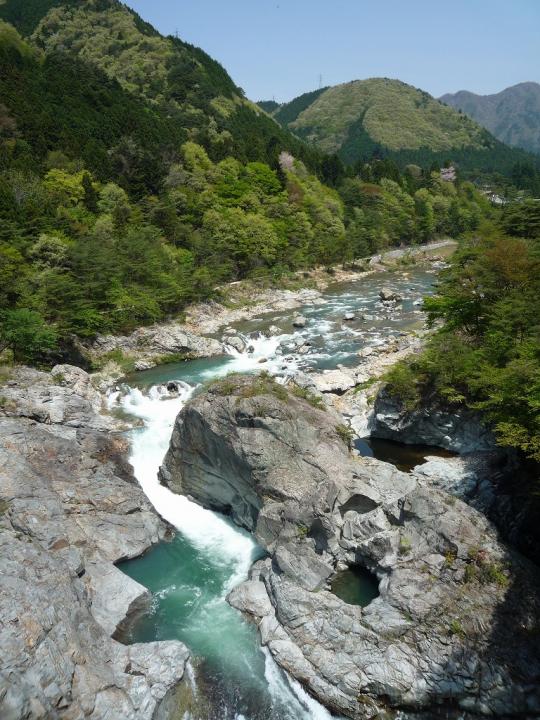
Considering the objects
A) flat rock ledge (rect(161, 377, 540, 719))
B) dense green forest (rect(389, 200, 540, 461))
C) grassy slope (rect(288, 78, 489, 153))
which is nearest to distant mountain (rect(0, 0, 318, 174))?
dense green forest (rect(389, 200, 540, 461))

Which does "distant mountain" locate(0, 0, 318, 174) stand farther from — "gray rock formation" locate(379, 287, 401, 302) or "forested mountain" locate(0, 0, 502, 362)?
"gray rock formation" locate(379, 287, 401, 302)

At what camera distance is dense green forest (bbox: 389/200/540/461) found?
1229 centimetres

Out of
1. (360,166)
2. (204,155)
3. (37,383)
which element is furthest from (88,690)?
(360,166)

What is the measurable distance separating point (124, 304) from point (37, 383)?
975 cm

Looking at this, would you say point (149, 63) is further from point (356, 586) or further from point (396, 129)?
point (356, 586)

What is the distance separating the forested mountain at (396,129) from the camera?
141 metres

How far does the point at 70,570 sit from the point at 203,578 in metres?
3.38

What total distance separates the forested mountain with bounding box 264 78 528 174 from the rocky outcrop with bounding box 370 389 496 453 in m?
126

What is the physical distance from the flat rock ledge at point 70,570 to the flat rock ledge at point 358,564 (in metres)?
2.48

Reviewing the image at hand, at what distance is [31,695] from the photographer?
25.3 ft

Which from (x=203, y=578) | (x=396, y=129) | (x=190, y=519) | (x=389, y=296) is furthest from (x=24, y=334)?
(x=396, y=129)

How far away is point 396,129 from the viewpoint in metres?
154

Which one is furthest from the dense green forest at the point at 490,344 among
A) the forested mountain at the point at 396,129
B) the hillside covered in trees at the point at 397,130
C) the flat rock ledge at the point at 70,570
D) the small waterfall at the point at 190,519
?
the forested mountain at the point at 396,129

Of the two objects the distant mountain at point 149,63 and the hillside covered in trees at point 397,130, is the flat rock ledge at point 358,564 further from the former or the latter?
the hillside covered in trees at point 397,130
